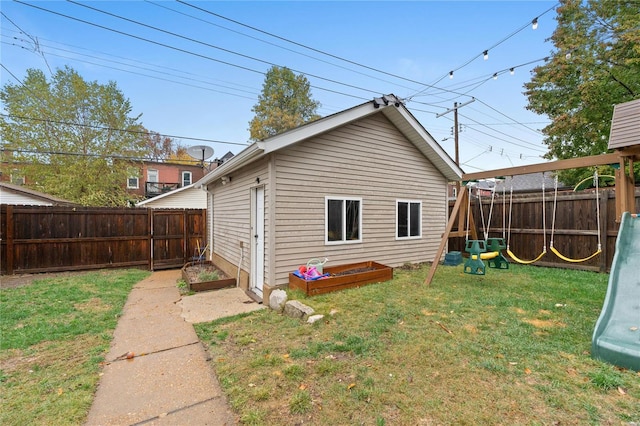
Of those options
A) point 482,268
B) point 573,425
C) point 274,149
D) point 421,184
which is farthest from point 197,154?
point 573,425

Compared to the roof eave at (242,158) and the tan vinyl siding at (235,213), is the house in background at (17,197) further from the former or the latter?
the roof eave at (242,158)

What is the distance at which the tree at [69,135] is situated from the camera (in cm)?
1468

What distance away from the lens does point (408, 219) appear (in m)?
7.58

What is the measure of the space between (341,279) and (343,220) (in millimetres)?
1477

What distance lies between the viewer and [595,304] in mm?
4262

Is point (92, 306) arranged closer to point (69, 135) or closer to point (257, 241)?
point (257, 241)

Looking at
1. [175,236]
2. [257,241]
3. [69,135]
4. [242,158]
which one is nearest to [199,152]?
[175,236]

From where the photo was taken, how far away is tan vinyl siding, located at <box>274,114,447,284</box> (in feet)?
17.8

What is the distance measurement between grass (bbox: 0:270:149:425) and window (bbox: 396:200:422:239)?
20.7 feet

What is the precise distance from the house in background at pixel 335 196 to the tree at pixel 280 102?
13202 millimetres

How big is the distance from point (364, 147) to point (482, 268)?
3.57 metres

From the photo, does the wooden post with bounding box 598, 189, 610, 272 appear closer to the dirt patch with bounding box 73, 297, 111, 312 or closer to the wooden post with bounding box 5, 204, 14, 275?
the dirt patch with bounding box 73, 297, 111, 312

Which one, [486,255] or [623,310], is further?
[486,255]

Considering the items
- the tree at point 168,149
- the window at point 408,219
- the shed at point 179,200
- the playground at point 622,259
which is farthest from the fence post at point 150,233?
the tree at point 168,149
